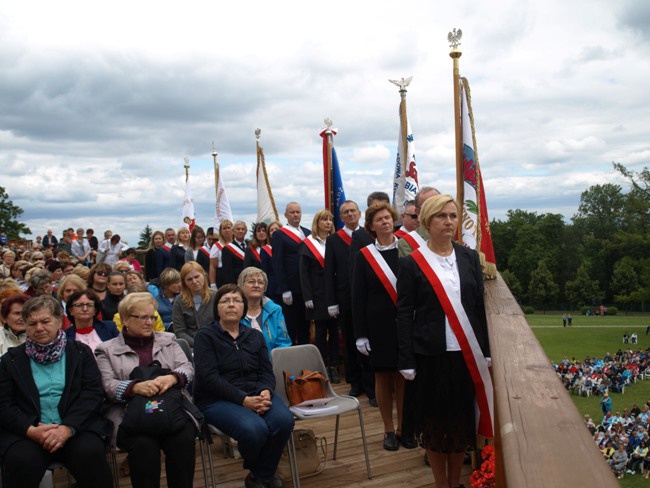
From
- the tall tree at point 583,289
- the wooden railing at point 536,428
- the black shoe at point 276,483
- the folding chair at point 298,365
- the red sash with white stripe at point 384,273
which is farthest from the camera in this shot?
the tall tree at point 583,289

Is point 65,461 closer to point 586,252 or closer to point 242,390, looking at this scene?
point 242,390

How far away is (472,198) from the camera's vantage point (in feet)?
15.7

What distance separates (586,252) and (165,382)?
76978 millimetres

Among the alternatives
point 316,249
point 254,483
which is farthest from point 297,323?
point 254,483

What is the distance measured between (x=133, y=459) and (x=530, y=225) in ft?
257

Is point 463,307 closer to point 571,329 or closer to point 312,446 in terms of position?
point 312,446

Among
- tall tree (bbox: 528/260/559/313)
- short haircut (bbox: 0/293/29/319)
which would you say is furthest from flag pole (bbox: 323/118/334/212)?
tall tree (bbox: 528/260/559/313)

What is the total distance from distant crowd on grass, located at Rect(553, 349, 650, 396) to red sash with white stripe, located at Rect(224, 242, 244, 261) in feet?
112

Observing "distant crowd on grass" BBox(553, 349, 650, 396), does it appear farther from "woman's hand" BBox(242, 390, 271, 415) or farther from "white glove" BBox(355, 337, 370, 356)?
"woman's hand" BBox(242, 390, 271, 415)

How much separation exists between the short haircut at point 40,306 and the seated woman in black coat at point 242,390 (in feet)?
3.01

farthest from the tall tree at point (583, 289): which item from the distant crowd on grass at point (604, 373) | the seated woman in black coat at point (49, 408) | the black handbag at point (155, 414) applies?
the seated woman in black coat at point (49, 408)

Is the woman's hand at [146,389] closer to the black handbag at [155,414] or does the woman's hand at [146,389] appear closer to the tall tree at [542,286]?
the black handbag at [155,414]

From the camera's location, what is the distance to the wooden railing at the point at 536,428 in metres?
1.27

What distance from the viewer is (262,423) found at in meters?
3.98
